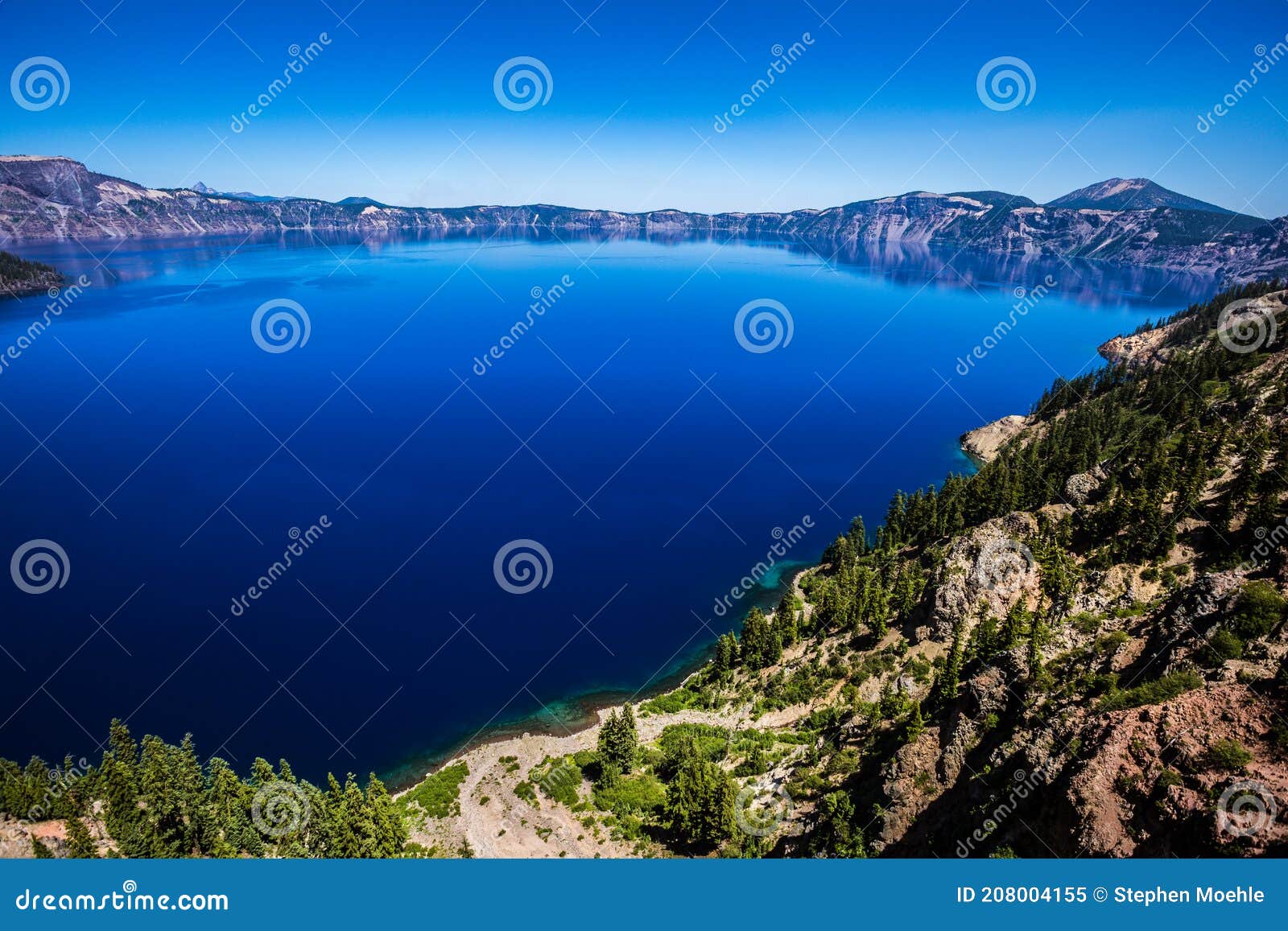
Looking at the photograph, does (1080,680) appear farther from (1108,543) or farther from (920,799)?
(1108,543)

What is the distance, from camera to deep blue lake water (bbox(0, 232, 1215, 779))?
53156 millimetres

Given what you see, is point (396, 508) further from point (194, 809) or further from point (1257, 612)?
point (1257, 612)

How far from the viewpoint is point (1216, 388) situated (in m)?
67.1

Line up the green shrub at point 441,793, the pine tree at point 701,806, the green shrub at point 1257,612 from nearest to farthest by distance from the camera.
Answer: the green shrub at point 1257,612 < the pine tree at point 701,806 < the green shrub at point 441,793

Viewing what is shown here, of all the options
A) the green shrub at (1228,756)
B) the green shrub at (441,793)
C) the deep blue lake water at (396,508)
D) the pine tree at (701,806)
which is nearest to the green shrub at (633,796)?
the pine tree at (701,806)

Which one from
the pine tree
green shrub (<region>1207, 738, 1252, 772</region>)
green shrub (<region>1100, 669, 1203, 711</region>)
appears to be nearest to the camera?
green shrub (<region>1207, 738, 1252, 772</region>)

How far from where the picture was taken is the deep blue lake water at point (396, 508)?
53156mm

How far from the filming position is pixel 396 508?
269 feet

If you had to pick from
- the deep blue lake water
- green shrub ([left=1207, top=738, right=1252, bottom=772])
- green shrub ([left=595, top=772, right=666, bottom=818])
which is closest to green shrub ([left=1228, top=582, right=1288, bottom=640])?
green shrub ([left=1207, top=738, right=1252, bottom=772])

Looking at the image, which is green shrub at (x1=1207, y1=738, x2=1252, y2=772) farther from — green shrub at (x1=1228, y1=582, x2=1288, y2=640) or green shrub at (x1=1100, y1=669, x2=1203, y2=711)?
green shrub at (x1=1228, y1=582, x2=1288, y2=640)

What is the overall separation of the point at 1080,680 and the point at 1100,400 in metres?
81.0

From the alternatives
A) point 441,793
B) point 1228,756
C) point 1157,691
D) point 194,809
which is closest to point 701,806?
point 441,793

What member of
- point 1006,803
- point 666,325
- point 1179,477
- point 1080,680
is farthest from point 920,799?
point 666,325

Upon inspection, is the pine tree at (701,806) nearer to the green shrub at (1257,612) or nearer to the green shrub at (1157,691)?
the green shrub at (1157,691)
